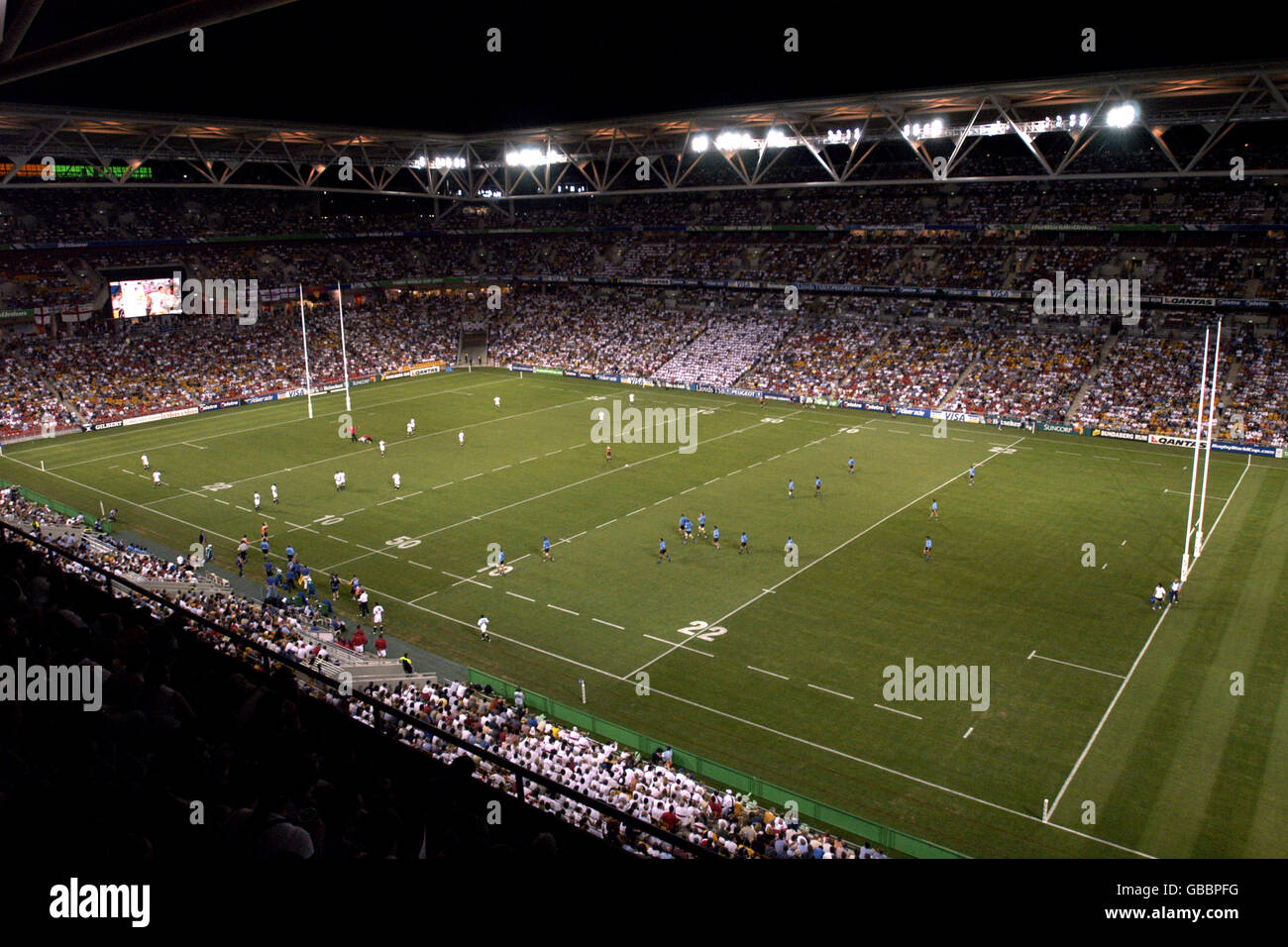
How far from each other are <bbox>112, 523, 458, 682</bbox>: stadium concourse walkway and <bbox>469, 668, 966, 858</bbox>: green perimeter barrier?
1.17m

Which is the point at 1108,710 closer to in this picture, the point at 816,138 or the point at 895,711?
the point at 895,711

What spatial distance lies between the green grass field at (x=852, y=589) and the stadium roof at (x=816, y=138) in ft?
54.9

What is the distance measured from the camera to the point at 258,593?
28562 millimetres

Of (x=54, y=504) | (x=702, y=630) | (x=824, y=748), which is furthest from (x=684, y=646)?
(x=54, y=504)

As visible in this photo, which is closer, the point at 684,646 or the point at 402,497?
the point at 684,646

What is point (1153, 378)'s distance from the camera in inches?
2002

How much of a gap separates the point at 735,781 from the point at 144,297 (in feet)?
197

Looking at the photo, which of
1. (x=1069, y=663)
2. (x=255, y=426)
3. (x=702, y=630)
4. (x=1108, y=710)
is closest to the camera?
(x=1108, y=710)

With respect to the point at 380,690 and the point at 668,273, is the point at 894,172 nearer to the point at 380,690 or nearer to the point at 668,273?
the point at 668,273

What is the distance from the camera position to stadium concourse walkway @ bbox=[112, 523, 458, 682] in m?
23.7

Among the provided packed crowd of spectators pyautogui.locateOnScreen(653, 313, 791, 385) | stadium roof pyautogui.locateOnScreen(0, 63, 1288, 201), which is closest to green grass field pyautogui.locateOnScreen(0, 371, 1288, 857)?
packed crowd of spectators pyautogui.locateOnScreen(653, 313, 791, 385)

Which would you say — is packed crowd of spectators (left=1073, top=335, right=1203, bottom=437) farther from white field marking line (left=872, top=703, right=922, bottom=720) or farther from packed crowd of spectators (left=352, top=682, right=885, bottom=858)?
packed crowd of spectators (left=352, top=682, right=885, bottom=858)

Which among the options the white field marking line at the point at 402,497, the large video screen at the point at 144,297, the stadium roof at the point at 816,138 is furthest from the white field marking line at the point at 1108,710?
the large video screen at the point at 144,297
